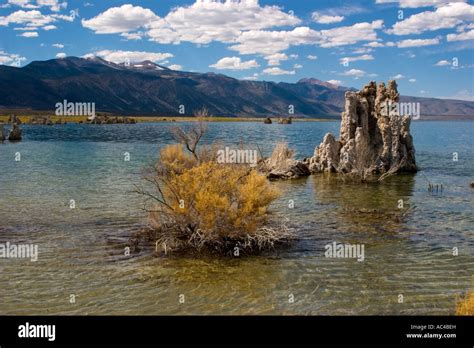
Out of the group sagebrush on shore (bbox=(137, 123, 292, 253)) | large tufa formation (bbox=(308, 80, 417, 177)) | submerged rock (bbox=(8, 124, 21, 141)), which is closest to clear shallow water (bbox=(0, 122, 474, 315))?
sagebrush on shore (bbox=(137, 123, 292, 253))

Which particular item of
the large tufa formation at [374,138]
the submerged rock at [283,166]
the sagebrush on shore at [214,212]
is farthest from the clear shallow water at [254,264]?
the large tufa formation at [374,138]

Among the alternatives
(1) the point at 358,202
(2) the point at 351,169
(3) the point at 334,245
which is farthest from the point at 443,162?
(3) the point at 334,245

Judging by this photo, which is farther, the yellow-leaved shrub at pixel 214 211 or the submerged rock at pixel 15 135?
the submerged rock at pixel 15 135

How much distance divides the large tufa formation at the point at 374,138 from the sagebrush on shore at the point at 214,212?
2701cm

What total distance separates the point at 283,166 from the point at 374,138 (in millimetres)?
11275

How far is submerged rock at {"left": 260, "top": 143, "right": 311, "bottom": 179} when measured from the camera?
4788cm

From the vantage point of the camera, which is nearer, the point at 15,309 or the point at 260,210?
the point at 15,309

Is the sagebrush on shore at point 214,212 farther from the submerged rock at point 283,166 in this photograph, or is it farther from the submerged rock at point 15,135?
the submerged rock at point 15,135

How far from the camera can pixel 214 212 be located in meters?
21.7

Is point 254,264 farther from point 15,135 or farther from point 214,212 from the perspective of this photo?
point 15,135

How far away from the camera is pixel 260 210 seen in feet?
73.0

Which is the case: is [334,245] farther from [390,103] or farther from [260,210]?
[390,103]

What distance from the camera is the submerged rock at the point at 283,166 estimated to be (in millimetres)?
47875
